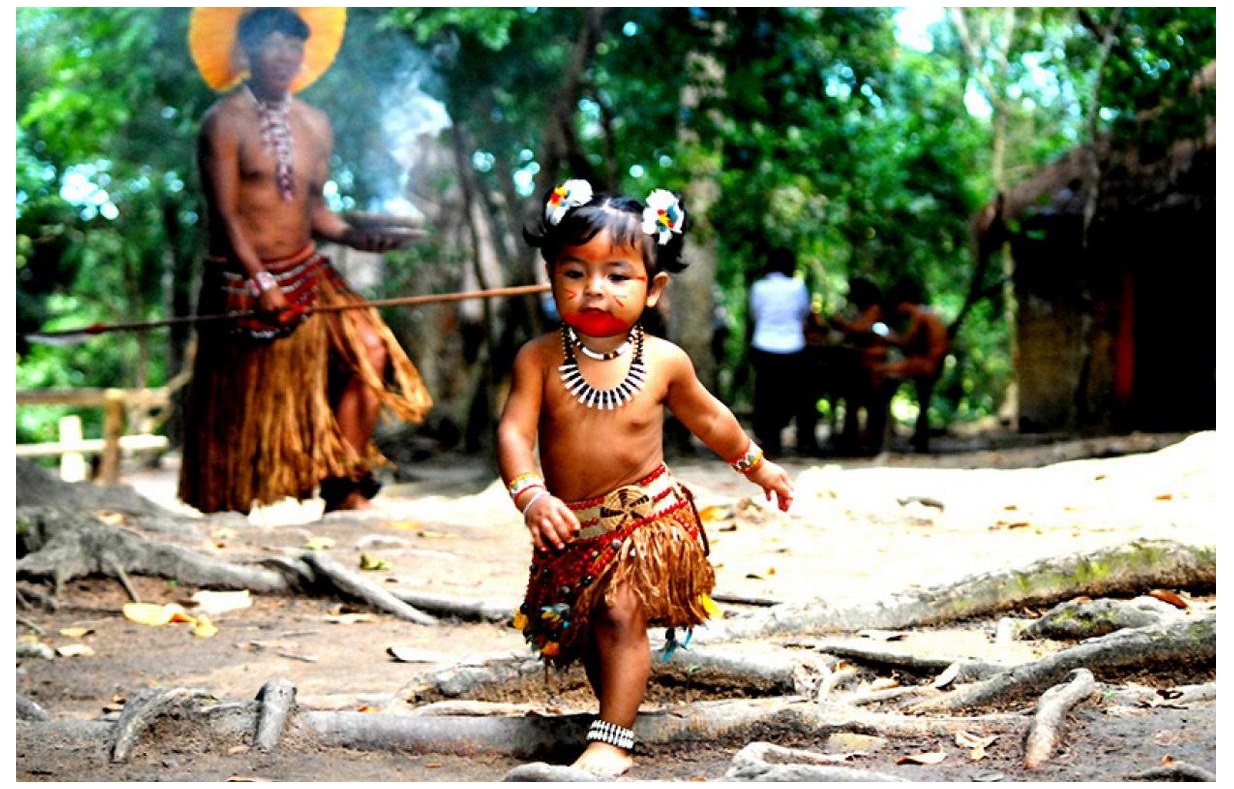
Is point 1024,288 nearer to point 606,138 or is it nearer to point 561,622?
point 606,138

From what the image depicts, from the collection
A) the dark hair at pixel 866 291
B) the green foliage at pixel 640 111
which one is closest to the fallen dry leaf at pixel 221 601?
the green foliage at pixel 640 111

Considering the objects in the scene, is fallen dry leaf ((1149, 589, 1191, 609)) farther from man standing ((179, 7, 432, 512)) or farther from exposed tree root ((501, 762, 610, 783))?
man standing ((179, 7, 432, 512))

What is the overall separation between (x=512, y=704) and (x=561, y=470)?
0.80m

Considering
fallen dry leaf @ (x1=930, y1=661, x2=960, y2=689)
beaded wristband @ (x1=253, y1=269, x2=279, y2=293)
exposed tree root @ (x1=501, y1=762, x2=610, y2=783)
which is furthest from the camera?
beaded wristband @ (x1=253, y1=269, x2=279, y2=293)

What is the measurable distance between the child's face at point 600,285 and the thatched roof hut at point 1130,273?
7.45 metres

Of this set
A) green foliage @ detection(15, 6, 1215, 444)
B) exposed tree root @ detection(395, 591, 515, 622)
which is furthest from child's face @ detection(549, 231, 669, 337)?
green foliage @ detection(15, 6, 1215, 444)

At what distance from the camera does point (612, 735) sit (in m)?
2.62

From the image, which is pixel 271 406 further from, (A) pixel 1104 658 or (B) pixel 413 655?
(A) pixel 1104 658

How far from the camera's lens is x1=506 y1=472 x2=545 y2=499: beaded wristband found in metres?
2.57

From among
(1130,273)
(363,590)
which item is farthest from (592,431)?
(1130,273)

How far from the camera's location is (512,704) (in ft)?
10.6

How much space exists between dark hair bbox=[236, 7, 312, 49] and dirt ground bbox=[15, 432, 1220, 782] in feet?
6.98

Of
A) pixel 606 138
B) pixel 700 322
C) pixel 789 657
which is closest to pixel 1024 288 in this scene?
pixel 700 322

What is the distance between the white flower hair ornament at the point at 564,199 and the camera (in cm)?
265
